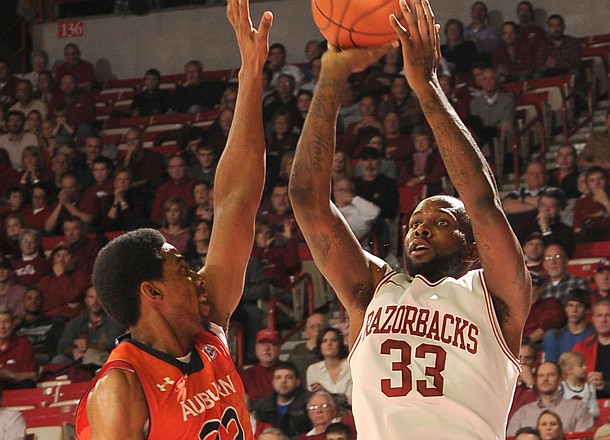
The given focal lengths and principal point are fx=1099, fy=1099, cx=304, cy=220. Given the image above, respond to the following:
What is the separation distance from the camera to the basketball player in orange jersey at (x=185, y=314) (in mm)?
2873

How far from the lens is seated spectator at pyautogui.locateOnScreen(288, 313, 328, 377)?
305 inches

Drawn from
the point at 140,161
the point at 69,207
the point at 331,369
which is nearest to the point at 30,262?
the point at 69,207

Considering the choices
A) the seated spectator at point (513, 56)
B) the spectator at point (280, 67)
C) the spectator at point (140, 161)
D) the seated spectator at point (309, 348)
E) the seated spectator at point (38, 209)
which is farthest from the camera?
the spectator at point (280, 67)

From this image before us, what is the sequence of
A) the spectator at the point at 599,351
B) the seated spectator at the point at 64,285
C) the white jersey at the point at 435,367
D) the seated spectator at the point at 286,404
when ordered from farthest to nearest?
the seated spectator at the point at 64,285, the seated spectator at the point at 286,404, the spectator at the point at 599,351, the white jersey at the point at 435,367

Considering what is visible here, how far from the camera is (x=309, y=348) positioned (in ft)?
25.6

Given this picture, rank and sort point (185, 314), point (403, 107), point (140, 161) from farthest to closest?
1. point (140, 161)
2. point (403, 107)
3. point (185, 314)

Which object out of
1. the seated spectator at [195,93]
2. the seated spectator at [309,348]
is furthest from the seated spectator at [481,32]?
the seated spectator at [309,348]

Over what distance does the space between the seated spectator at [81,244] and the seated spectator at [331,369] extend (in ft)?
9.27

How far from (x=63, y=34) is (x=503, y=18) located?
18.3 ft

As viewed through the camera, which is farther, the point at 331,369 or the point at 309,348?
the point at 309,348

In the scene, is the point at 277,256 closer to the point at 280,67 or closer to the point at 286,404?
the point at 286,404

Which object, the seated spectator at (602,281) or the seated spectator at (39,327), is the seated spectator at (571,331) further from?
the seated spectator at (39,327)

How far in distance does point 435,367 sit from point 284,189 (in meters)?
5.99

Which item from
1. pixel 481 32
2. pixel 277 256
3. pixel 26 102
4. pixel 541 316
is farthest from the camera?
pixel 26 102
